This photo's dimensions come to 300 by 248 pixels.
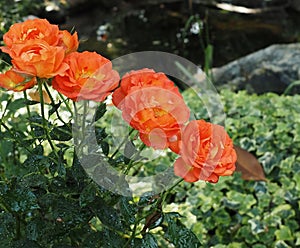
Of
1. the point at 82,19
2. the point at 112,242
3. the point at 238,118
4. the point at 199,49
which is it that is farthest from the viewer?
the point at 82,19

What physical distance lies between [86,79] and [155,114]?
0.54ft

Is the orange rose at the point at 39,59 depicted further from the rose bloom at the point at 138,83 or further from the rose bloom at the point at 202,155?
the rose bloom at the point at 202,155

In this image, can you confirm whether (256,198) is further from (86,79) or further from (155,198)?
(86,79)

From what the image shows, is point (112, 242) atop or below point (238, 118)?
atop

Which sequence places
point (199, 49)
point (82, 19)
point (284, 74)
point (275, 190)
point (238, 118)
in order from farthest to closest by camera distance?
point (82, 19), point (199, 49), point (284, 74), point (238, 118), point (275, 190)

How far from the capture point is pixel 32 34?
1319 millimetres

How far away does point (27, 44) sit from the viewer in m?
1.26

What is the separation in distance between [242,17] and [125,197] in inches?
255

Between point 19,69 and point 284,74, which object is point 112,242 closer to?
point 19,69

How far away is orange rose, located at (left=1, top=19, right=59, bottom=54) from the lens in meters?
1.31

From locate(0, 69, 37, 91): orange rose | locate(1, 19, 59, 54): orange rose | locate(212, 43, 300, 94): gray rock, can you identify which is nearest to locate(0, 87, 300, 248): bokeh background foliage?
locate(0, 69, 37, 91): orange rose

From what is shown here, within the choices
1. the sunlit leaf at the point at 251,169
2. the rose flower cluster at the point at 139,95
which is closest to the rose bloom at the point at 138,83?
the rose flower cluster at the point at 139,95

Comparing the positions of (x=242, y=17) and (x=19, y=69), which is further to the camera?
(x=242, y=17)

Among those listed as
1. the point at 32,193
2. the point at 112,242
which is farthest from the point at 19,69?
the point at 112,242
